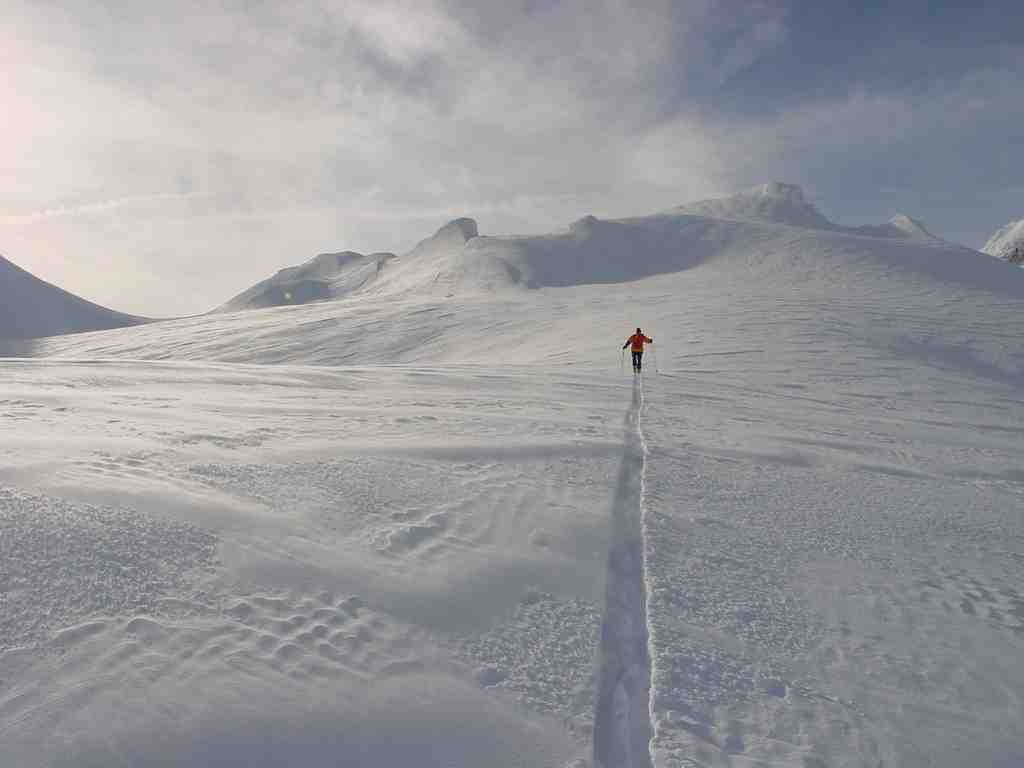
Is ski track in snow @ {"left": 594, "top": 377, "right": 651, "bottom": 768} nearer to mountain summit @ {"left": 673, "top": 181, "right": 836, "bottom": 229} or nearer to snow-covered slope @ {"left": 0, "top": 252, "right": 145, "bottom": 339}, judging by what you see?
mountain summit @ {"left": 673, "top": 181, "right": 836, "bottom": 229}

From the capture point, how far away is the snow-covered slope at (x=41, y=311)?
4552 inches

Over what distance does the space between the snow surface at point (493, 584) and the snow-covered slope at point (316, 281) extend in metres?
107

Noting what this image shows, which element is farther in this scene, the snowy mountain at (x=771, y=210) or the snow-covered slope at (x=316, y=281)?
the snow-covered slope at (x=316, y=281)

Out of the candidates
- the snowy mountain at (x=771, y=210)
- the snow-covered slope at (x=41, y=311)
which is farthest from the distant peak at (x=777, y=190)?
the snow-covered slope at (x=41, y=311)

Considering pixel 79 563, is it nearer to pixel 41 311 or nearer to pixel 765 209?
pixel 765 209

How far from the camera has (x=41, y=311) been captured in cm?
12112

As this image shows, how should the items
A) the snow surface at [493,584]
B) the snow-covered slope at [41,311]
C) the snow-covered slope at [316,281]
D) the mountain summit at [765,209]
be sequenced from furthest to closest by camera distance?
the snow-covered slope at [316,281], the snow-covered slope at [41,311], the mountain summit at [765,209], the snow surface at [493,584]

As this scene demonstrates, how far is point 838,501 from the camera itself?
21.6 ft

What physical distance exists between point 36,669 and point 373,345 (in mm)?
33258

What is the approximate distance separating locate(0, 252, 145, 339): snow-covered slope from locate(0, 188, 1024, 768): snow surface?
5165 inches

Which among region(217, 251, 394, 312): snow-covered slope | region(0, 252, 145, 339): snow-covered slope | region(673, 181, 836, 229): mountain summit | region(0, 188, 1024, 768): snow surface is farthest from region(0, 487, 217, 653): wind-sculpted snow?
region(0, 252, 145, 339): snow-covered slope

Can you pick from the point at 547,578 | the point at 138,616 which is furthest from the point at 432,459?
the point at 138,616

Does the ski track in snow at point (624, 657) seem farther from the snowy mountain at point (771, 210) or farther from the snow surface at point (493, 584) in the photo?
the snowy mountain at point (771, 210)

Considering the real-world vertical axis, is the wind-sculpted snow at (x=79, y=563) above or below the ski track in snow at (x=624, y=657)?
above
